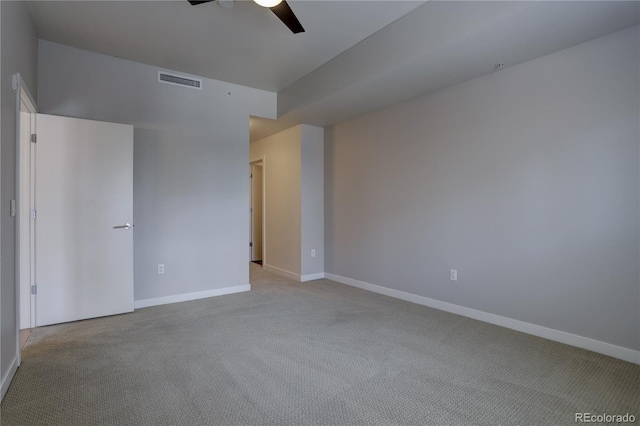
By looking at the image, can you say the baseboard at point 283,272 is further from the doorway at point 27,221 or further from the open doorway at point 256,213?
the doorway at point 27,221

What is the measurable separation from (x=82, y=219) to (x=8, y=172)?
1302 millimetres

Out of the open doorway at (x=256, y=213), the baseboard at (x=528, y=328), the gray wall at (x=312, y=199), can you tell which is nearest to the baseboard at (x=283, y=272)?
the gray wall at (x=312, y=199)

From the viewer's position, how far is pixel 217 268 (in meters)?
4.45

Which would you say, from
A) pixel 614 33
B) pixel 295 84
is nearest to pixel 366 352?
pixel 614 33

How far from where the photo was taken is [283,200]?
5.67m

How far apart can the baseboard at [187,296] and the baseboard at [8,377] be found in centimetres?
152

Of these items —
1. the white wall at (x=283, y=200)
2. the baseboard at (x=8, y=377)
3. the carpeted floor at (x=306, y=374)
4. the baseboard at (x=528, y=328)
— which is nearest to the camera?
the carpeted floor at (x=306, y=374)

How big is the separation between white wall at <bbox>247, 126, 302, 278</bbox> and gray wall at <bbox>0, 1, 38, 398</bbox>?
3436 mm

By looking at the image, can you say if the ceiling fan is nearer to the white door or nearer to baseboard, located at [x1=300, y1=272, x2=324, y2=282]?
the white door

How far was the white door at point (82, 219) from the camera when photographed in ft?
10.5

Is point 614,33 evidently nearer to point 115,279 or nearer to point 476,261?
point 476,261

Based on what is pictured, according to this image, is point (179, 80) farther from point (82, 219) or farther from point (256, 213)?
point (256, 213)

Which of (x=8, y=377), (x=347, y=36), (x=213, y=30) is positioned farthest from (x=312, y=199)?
(x=8, y=377)

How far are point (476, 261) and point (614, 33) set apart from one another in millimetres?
2173
